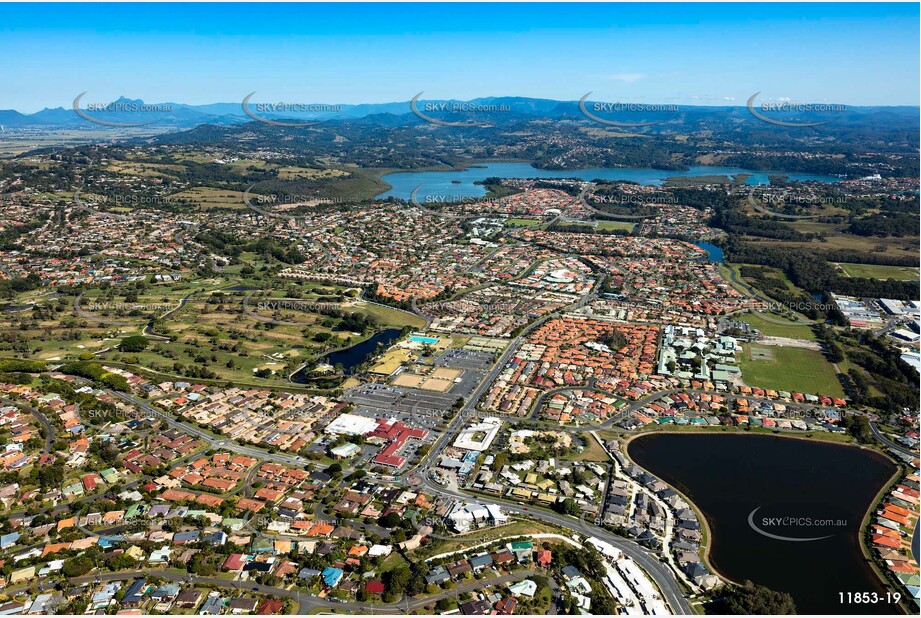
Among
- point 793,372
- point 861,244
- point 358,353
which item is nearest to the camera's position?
point 793,372

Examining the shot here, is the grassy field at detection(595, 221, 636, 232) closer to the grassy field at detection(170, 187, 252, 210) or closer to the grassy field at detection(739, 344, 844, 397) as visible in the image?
the grassy field at detection(739, 344, 844, 397)

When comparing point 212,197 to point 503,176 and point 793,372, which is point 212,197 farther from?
point 793,372

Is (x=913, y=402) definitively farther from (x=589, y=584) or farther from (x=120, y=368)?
(x=120, y=368)

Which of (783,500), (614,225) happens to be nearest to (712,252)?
(614,225)

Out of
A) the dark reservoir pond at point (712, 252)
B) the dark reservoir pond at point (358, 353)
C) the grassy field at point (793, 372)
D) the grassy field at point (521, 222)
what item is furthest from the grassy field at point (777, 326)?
the grassy field at point (521, 222)

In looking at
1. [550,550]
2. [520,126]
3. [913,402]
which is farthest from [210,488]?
[520,126]

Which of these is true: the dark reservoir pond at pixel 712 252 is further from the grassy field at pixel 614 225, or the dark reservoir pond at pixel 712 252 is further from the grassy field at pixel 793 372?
the grassy field at pixel 793 372
